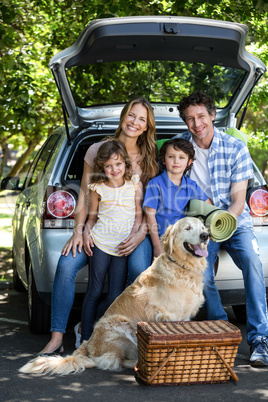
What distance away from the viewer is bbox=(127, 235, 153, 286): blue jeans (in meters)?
4.68

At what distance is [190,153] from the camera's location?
4.79m

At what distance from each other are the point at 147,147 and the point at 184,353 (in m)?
1.79

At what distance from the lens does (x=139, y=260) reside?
15.4 feet

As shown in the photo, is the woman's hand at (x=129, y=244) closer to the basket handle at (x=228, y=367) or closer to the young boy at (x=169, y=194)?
the young boy at (x=169, y=194)

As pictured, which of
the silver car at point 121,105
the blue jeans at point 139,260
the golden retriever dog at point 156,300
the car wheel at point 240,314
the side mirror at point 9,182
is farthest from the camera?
the side mirror at point 9,182

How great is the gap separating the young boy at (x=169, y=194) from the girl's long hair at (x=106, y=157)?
9.1 inches

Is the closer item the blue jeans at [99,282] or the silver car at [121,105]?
the blue jeans at [99,282]

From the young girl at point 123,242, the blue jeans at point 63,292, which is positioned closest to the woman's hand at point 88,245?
the young girl at point 123,242

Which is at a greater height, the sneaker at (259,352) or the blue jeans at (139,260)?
the blue jeans at (139,260)

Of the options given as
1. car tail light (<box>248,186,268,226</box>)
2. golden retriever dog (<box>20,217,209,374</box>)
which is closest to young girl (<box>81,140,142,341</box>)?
golden retriever dog (<box>20,217,209,374</box>)

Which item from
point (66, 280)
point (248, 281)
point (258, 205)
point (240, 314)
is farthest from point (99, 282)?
point (240, 314)

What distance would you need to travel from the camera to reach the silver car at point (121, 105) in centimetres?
484

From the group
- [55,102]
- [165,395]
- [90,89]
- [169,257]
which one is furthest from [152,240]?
[55,102]

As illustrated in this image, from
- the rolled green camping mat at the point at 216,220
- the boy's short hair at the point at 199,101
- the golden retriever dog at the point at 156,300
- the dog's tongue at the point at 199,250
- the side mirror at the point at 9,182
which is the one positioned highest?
the boy's short hair at the point at 199,101
